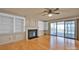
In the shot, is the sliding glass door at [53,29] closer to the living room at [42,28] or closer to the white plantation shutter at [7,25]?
the living room at [42,28]

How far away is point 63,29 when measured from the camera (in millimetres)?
1842

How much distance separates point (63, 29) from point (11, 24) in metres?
1.07

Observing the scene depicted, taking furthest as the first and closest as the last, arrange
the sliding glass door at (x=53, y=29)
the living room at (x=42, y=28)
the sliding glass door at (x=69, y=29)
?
the sliding glass door at (x=53, y=29)
the sliding glass door at (x=69, y=29)
the living room at (x=42, y=28)

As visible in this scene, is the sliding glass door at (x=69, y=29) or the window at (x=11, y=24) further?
the sliding glass door at (x=69, y=29)

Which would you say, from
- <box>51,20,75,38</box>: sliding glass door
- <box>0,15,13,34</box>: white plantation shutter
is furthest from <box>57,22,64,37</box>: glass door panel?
<box>0,15,13,34</box>: white plantation shutter

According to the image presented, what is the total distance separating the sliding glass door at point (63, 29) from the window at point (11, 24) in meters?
0.72

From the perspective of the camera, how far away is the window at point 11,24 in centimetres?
144

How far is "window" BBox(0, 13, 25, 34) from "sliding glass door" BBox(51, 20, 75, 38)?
718 mm

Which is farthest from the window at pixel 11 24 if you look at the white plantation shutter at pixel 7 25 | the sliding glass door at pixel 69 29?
the sliding glass door at pixel 69 29

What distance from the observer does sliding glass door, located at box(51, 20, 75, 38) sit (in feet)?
5.97

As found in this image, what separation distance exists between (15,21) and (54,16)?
0.79m

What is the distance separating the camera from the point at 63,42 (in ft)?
6.23

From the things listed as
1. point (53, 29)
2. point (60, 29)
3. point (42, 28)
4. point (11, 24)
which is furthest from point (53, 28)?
point (11, 24)

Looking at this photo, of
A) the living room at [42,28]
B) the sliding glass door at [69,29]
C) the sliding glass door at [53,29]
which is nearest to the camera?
the living room at [42,28]
